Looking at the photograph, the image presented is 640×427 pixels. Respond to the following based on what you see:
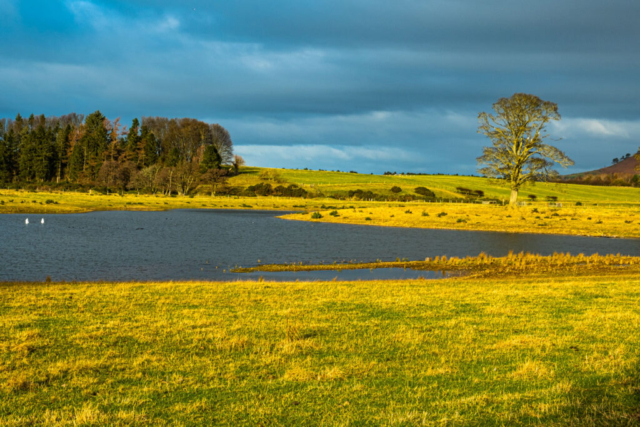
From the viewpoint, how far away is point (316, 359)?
34.1 feet

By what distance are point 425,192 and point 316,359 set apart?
406ft

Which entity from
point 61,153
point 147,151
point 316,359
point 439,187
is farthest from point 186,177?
point 316,359

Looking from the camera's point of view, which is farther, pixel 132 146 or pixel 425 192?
pixel 132 146

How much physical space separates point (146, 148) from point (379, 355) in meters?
154

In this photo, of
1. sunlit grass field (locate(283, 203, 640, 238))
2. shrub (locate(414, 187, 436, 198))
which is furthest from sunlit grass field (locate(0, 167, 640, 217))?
sunlit grass field (locate(283, 203, 640, 238))

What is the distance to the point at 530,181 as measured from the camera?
2675 inches

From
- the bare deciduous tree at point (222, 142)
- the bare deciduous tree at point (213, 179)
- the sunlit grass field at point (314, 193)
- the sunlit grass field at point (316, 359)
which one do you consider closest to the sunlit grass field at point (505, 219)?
the sunlit grass field at point (314, 193)

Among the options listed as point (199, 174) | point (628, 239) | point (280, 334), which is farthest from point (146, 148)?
point (280, 334)

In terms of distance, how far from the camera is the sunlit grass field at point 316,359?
7688 millimetres

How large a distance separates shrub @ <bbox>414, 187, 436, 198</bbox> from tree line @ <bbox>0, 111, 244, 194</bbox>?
2104 inches

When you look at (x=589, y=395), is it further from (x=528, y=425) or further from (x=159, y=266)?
(x=159, y=266)

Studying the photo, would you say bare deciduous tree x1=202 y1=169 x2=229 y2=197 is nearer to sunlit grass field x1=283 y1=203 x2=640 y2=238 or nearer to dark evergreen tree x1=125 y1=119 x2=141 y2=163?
dark evergreen tree x1=125 y1=119 x2=141 y2=163

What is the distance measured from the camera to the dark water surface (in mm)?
27109

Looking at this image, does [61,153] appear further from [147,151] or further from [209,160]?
[209,160]
